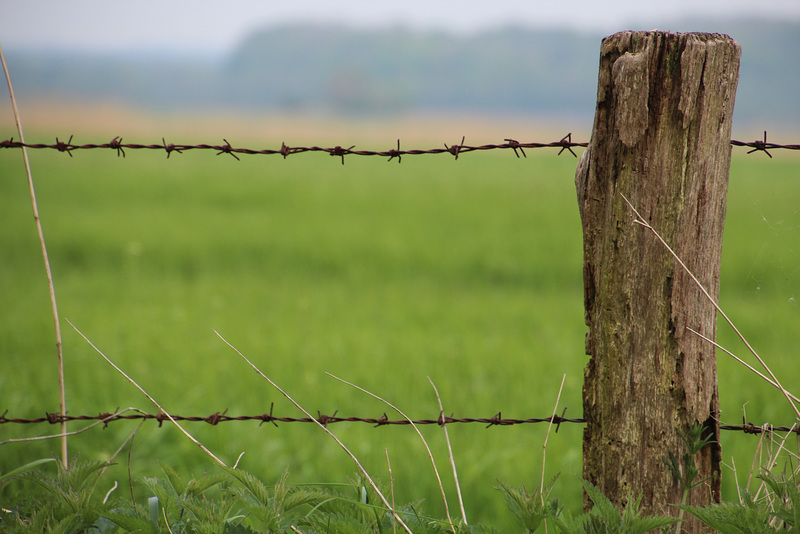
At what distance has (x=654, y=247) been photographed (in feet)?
4.16

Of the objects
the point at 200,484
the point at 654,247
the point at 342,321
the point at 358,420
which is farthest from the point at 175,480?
the point at 342,321

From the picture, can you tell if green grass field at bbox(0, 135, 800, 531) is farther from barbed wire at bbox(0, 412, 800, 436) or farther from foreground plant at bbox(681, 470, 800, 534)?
foreground plant at bbox(681, 470, 800, 534)

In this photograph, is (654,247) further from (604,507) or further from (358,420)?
(358,420)

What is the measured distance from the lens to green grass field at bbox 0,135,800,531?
3434mm

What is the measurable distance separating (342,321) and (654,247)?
15.5ft

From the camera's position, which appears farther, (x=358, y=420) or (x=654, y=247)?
(x=358, y=420)

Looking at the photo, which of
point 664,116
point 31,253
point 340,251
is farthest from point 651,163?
point 31,253

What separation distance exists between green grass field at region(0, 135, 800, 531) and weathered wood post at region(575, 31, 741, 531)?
0.52 metres

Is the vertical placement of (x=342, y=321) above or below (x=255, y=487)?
below

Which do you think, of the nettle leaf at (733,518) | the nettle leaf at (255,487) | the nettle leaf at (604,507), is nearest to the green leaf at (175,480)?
the nettle leaf at (255,487)

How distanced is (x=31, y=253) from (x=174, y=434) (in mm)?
6701

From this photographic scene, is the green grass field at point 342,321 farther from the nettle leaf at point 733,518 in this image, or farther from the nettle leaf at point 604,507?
the nettle leaf at point 604,507

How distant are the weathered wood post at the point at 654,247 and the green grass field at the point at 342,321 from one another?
0.52 meters

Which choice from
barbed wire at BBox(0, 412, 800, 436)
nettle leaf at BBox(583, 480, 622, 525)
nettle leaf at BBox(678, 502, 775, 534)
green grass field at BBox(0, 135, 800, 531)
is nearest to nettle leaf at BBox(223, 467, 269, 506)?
barbed wire at BBox(0, 412, 800, 436)
